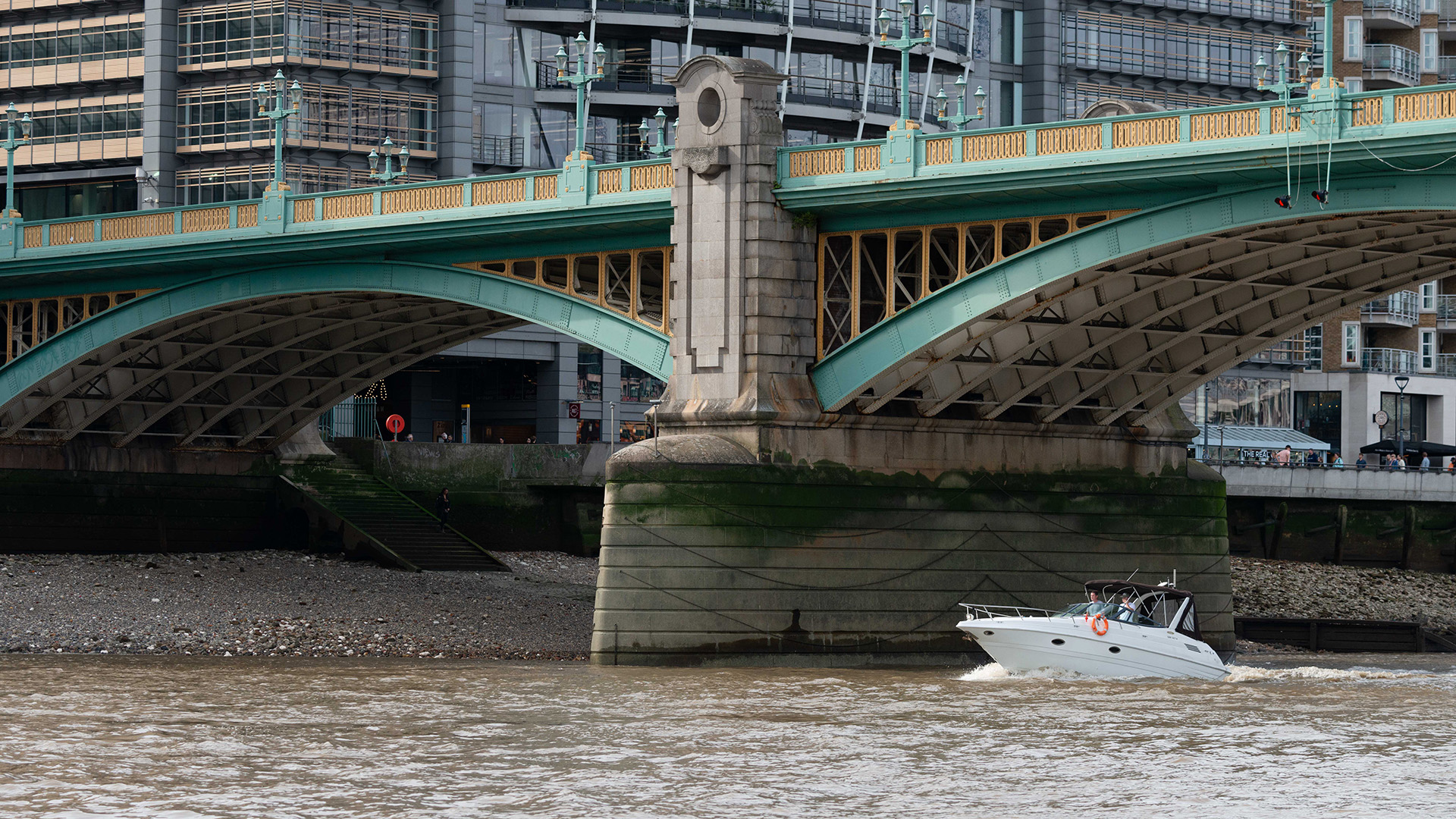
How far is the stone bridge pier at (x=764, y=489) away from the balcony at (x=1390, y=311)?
5045cm

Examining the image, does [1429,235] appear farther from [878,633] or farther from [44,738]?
[44,738]

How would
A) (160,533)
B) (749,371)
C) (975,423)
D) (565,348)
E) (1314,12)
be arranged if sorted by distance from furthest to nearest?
(1314,12)
(565,348)
(160,533)
(975,423)
(749,371)

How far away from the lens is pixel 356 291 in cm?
4934

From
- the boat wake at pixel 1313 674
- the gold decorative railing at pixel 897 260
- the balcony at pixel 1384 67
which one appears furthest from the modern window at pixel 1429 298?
the gold decorative railing at pixel 897 260

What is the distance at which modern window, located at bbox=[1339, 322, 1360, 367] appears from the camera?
9269 centimetres

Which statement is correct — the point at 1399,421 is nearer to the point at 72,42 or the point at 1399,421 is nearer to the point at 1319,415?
the point at 1319,415

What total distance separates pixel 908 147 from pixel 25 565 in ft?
91.5

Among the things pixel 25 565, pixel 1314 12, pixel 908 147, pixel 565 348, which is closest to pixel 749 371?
pixel 908 147

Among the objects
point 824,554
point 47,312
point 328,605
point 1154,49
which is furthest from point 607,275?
point 1154,49

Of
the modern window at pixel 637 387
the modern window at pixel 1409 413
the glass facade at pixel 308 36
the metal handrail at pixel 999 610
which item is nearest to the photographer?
the metal handrail at pixel 999 610

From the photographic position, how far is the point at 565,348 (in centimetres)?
7881

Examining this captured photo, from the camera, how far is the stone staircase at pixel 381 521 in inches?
2355

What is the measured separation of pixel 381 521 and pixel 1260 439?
39629 mm

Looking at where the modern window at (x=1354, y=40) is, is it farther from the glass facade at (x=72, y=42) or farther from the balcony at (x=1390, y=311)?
the glass facade at (x=72, y=42)
